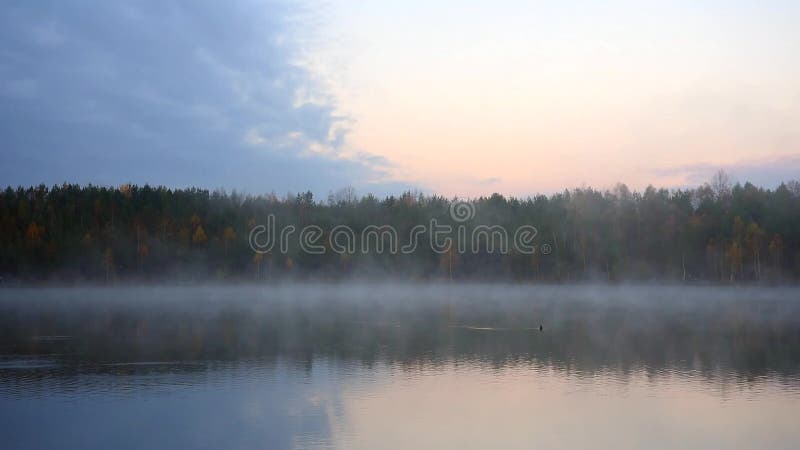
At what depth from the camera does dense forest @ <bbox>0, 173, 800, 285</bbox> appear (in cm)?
7494

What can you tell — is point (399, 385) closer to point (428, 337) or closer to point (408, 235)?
point (428, 337)

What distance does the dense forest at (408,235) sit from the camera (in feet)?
246

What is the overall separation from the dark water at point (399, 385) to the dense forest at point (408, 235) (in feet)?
157

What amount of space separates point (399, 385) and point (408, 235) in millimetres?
73891

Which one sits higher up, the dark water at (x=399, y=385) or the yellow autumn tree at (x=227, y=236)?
the yellow autumn tree at (x=227, y=236)

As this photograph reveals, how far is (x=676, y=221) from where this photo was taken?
8144cm

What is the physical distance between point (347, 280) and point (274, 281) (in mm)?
8877

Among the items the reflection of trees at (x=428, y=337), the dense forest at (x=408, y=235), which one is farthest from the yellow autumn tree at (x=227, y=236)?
the reflection of trees at (x=428, y=337)

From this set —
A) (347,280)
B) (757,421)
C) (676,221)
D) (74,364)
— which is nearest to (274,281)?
(347,280)

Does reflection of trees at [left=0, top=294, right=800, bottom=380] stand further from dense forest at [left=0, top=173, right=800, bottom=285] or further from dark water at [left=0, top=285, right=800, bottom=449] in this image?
dense forest at [left=0, top=173, right=800, bottom=285]

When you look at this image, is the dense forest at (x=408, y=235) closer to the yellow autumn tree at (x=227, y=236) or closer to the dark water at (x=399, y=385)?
the yellow autumn tree at (x=227, y=236)

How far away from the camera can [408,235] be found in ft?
297

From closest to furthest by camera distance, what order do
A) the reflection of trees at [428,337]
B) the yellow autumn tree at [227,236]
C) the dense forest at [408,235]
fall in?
1. the reflection of trees at [428,337]
2. the dense forest at [408,235]
3. the yellow autumn tree at [227,236]

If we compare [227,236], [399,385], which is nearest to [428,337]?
[399,385]
